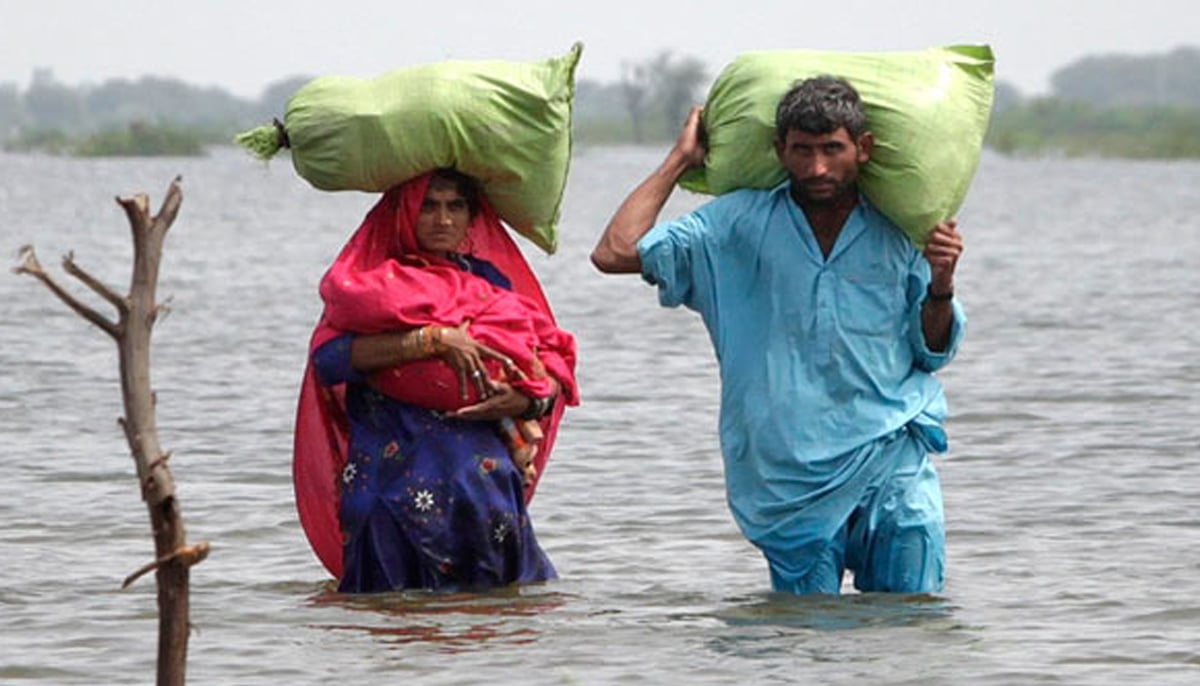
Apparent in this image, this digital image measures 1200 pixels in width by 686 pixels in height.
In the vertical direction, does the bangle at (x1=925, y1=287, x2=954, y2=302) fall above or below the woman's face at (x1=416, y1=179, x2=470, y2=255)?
below

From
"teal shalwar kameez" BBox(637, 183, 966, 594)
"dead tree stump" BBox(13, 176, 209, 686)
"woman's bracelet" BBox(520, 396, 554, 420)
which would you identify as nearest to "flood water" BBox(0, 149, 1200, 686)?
"teal shalwar kameez" BBox(637, 183, 966, 594)

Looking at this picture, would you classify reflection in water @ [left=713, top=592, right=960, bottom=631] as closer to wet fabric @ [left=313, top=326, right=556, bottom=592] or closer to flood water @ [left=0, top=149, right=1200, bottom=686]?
flood water @ [left=0, top=149, right=1200, bottom=686]

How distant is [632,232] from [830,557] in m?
0.92

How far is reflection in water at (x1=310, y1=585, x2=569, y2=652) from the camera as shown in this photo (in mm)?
7633

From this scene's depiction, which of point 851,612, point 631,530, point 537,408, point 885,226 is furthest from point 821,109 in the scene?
point 631,530

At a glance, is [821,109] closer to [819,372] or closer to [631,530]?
[819,372]

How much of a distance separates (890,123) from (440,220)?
1.15m

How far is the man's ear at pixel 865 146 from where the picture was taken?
7.09 m

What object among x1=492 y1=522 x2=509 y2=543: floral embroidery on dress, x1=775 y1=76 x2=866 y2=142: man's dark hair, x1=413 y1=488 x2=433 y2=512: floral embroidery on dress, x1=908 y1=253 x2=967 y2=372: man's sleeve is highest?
x1=775 y1=76 x2=866 y2=142: man's dark hair

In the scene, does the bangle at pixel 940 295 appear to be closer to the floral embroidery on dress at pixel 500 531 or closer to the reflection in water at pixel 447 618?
the floral embroidery on dress at pixel 500 531

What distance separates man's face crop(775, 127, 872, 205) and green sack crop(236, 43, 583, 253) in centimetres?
72

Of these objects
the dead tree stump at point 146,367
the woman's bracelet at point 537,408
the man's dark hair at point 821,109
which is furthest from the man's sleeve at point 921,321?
the dead tree stump at point 146,367

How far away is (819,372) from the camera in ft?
23.4

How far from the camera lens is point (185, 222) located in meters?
39.9
